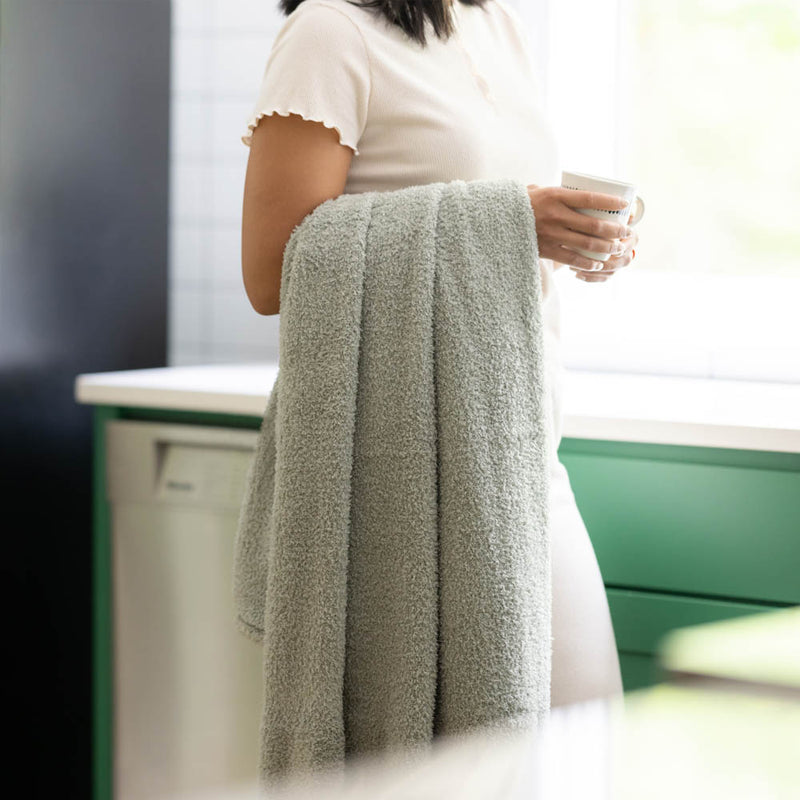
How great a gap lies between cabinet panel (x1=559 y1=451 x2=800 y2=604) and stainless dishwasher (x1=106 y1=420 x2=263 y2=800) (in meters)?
0.52

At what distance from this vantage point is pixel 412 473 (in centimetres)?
92

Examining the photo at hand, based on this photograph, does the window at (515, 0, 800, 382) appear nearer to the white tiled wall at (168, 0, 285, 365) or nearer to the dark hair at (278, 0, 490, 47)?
the white tiled wall at (168, 0, 285, 365)

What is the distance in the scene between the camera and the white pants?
3.46 feet

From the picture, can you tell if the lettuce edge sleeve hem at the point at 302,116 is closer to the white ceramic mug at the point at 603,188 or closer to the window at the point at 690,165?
the white ceramic mug at the point at 603,188

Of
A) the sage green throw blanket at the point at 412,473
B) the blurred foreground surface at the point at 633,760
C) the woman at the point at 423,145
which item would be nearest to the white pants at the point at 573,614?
the woman at the point at 423,145

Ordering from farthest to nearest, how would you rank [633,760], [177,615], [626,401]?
1. [177,615]
2. [626,401]
3. [633,760]

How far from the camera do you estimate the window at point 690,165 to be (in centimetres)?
175

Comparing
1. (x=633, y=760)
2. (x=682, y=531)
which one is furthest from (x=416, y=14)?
(x=633, y=760)

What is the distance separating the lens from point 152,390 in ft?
4.96

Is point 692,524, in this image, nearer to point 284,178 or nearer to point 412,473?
point 412,473

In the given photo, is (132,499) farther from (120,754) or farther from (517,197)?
(517,197)

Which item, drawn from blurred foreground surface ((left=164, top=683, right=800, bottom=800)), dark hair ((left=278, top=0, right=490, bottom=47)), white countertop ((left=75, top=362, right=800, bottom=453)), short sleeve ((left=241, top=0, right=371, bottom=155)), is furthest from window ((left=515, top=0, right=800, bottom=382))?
blurred foreground surface ((left=164, top=683, right=800, bottom=800))

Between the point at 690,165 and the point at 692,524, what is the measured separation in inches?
32.6

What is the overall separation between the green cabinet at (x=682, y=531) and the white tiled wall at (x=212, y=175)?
0.89m
